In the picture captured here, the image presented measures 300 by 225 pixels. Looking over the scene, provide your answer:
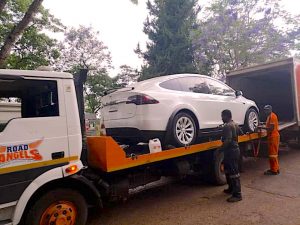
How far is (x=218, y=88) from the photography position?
6383 mm

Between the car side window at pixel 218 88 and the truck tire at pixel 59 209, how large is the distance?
12.1 feet

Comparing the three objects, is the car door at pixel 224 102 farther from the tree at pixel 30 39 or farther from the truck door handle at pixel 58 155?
the tree at pixel 30 39

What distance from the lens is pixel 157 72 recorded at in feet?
65.2

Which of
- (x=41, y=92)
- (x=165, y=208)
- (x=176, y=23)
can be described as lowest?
(x=165, y=208)

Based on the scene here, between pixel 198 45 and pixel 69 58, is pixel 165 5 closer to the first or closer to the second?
pixel 198 45

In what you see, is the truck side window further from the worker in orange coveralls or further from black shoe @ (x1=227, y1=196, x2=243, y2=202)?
the worker in orange coveralls

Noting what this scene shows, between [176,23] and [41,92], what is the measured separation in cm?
1771

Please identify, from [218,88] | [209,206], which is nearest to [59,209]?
[209,206]

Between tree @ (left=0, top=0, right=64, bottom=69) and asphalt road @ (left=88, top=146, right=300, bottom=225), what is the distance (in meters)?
10.5

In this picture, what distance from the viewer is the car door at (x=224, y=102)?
5957mm

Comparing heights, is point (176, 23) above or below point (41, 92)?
above

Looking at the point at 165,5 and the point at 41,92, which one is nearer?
the point at 41,92

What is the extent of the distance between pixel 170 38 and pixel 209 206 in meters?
16.2

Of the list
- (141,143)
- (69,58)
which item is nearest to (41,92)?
(141,143)
